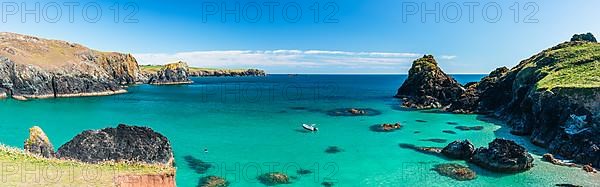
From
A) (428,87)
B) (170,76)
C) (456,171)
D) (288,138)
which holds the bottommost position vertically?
(456,171)

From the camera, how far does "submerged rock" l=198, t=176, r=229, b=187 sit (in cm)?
2788

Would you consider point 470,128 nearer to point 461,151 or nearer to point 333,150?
point 461,151

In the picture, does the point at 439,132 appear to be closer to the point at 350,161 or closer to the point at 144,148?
the point at 350,161

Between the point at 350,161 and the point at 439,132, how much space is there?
21423mm

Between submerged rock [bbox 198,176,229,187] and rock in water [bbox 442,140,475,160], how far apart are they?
22922 mm

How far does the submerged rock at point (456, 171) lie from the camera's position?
101 feet

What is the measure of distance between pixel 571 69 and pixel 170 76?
539 feet

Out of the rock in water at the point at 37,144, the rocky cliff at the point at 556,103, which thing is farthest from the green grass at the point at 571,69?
the rock in water at the point at 37,144

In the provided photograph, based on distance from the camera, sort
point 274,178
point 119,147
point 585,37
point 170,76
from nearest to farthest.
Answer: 1. point 274,178
2. point 119,147
3. point 585,37
4. point 170,76

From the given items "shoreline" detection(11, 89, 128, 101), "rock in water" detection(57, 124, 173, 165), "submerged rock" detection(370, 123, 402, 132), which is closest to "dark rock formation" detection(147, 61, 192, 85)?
"shoreline" detection(11, 89, 128, 101)

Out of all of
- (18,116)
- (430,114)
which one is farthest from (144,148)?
(430,114)

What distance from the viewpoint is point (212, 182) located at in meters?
28.4

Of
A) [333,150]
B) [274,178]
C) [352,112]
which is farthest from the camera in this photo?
[352,112]

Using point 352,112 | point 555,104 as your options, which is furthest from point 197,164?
point 352,112
